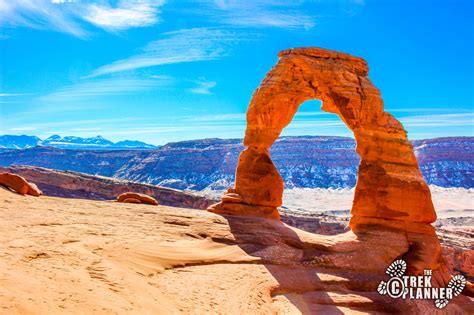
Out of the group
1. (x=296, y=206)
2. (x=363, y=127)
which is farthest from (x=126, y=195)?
(x=296, y=206)

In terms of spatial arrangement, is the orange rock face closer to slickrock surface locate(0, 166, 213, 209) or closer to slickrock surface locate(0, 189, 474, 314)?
slickrock surface locate(0, 189, 474, 314)

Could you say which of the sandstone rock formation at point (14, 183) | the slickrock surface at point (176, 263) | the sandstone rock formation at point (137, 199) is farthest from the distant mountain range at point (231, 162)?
the sandstone rock formation at point (14, 183)

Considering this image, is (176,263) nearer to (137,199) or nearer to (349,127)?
(137,199)

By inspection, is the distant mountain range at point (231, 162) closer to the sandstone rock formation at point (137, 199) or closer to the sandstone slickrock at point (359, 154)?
the sandstone rock formation at point (137, 199)

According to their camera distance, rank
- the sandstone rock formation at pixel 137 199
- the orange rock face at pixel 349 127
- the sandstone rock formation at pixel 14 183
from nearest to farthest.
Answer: the sandstone rock formation at pixel 14 183 < the orange rock face at pixel 349 127 < the sandstone rock formation at pixel 137 199

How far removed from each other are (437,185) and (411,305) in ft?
304

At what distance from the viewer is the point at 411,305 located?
45.0 ft

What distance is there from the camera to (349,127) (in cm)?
1816

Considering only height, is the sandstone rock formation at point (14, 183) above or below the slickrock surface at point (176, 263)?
above

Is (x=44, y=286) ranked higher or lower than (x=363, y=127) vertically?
lower

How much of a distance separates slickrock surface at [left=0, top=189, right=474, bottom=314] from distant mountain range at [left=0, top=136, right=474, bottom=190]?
78.2 m

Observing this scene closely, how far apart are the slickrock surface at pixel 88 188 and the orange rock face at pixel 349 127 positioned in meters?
24.4

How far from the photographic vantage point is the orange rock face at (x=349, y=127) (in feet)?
55.8

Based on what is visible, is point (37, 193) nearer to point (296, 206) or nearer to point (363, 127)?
point (363, 127)
